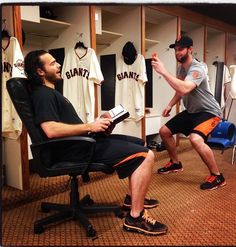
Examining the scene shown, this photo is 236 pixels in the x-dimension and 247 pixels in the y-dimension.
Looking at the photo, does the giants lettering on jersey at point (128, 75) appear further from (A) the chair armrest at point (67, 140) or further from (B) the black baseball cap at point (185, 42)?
(A) the chair armrest at point (67, 140)

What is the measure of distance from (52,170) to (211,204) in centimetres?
101

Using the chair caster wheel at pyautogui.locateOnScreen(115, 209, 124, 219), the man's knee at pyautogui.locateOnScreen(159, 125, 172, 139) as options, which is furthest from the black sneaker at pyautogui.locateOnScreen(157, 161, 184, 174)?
the chair caster wheel at pyautogui.locateOnScreen(115, 209, 124, 219)

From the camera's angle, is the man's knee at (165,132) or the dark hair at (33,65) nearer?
the dark hair at (33,65)

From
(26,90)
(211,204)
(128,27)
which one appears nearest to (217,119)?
(211,204)

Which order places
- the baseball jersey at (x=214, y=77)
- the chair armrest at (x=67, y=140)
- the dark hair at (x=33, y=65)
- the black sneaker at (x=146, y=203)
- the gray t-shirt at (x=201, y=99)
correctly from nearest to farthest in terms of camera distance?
the chair armrest at (x=67, y=140) → the dark hair at (x=33, y=65) → the black sneaker at (x=146, y=203) → the gray t-shirt at (x=201, y=99) → the baseball jersey at (x=214, y=77)

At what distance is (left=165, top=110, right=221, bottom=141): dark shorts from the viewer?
6.70ft

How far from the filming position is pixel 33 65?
52.5 inches

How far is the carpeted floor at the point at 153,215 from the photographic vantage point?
51.4 inches

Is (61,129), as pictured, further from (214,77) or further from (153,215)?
(214,77)

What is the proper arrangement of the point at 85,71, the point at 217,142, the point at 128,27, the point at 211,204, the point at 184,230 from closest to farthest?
the point at 184,230 → the point at 211,204 → the point at 85,71 → the point at 128,27 → the point at 217,142

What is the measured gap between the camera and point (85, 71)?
90.6 inches

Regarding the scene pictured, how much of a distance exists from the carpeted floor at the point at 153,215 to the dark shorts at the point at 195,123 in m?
0.38

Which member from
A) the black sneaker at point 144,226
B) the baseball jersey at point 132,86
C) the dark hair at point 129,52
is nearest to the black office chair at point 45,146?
the black sneaker at point 144,226

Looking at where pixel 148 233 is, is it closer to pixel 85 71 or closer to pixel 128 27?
pixel 85 71
